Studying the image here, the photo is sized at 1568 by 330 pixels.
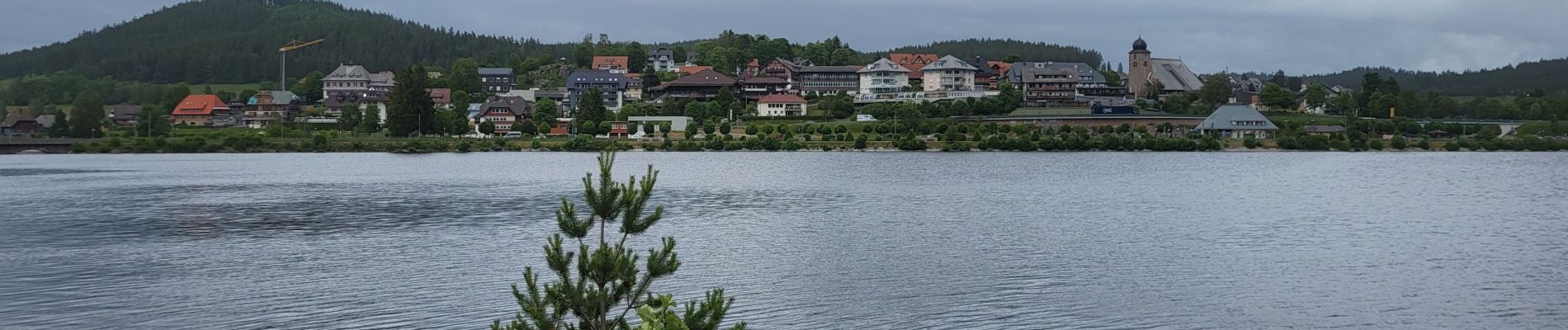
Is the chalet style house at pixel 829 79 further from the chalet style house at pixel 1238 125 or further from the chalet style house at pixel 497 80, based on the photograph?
the chalet style house at pixel 1238 125

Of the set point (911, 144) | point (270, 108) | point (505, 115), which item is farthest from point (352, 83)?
point (911, 144)

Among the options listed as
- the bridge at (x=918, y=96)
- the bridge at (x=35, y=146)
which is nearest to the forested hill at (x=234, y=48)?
the bridge at (x=918, y=96)

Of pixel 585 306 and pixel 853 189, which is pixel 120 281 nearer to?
pixel 585 306

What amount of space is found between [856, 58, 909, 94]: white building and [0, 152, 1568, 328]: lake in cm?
5077

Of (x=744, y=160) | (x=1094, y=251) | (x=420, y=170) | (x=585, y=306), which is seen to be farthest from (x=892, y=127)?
(x=585, y=306)

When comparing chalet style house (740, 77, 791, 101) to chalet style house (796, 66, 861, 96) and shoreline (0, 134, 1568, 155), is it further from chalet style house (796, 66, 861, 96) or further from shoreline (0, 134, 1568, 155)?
shoreline (0, 134, 1568, 155)

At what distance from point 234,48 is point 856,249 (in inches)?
5568

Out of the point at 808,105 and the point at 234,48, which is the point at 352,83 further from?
the point at 234,48

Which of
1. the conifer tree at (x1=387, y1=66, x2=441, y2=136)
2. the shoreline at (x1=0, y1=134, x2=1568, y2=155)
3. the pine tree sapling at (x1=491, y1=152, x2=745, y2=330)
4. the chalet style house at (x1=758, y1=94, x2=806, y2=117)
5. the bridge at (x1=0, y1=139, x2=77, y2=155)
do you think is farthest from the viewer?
the chalet style house at (x1=758, y1=94, x2=806, y2=117)

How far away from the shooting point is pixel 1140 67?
108 metres

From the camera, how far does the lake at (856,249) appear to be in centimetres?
1828

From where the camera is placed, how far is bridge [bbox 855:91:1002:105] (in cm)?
9494

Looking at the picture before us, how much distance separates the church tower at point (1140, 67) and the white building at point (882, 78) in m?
18.3

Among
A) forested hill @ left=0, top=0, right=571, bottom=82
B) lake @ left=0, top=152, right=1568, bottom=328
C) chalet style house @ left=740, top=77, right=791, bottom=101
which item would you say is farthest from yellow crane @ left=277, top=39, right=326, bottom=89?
lake @ left=0, top=152, right=1568, bottom=328
